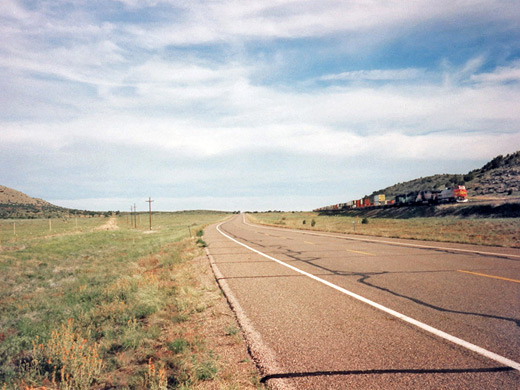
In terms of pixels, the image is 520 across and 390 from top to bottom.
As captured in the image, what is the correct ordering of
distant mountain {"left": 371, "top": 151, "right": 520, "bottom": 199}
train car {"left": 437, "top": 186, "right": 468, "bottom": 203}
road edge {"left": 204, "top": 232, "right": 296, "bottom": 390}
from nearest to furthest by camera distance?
road edge {"left": 204, "top": 232, "right": 296, "bottom": 390} < train car {"left": 437, "top": 186, "right": 468, "bottom": 203} < distant mountain {"left": 371, "top": 151, "right": 520, "bottom": 199}

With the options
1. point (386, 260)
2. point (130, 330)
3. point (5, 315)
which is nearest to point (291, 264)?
point (386, 260)

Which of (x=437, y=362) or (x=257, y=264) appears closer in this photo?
(x=437, y=362)

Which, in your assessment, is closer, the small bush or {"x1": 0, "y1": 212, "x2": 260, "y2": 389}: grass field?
{"x1": 0, "y1": 212, "x2": 260, "y2": 389}: grass field

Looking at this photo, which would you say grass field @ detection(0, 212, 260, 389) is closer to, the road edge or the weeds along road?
the road edge

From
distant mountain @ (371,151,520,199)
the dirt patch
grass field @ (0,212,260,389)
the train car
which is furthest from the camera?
distant mountain @ (371,151,520,199)

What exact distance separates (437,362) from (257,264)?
28.6 feet

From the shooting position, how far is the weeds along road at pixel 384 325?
11.9 feet

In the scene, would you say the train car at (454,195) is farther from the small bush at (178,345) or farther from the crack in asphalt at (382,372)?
the small bush at (178,345)

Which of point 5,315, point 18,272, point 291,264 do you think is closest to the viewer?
point 5,315

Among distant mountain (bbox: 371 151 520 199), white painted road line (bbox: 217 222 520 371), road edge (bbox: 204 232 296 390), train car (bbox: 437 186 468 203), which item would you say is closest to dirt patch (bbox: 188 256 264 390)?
road edge (bbox: 204 232 296 390)

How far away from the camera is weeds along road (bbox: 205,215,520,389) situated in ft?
11.9

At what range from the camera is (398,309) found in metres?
5.93

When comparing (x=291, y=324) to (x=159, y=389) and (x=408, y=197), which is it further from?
(x=408, y=197)

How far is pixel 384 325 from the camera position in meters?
5.16
